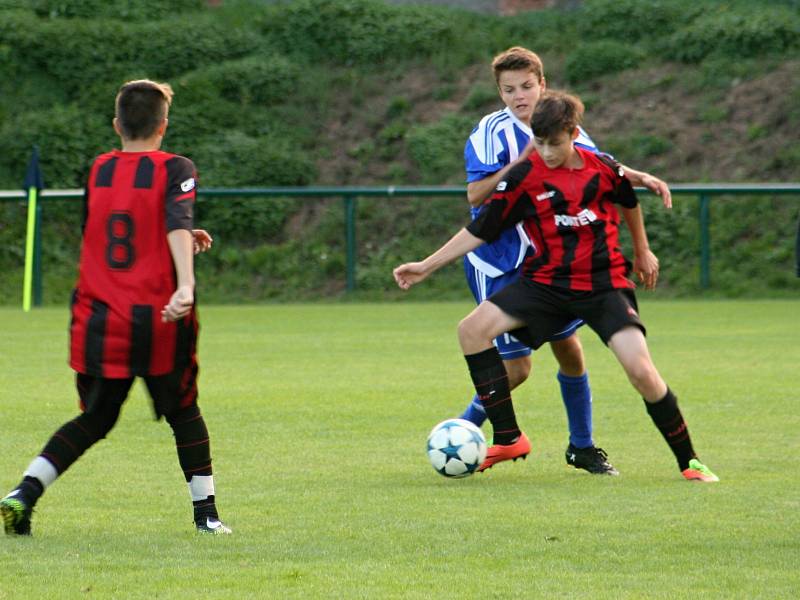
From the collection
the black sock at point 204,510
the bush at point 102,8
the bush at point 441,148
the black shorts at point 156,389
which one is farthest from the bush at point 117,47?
the black sock at point 204,510

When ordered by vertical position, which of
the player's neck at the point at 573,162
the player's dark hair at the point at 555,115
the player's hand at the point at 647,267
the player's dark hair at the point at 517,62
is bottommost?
the player's hand at the point at 647,267

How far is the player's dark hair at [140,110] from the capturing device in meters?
5.35

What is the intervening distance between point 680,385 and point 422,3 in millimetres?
17141

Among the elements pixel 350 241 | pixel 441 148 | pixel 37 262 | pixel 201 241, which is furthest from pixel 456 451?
pixel 441 148

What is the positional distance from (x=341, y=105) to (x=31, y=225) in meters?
6.68

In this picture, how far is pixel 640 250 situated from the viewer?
6.78 m

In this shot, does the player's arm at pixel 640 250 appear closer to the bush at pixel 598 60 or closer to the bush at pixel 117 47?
the bush at pixel 598 60

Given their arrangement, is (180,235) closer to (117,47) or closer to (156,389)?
(156,389)

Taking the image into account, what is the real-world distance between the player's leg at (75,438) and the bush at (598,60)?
19252 mm

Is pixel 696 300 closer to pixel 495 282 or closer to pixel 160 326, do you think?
pixel 495 282

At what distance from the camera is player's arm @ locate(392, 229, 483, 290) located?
6434 mm

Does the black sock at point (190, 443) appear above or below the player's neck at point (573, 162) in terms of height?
below

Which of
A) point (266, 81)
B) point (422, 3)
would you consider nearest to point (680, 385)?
point (266, 81)

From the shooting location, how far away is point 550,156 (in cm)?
642
